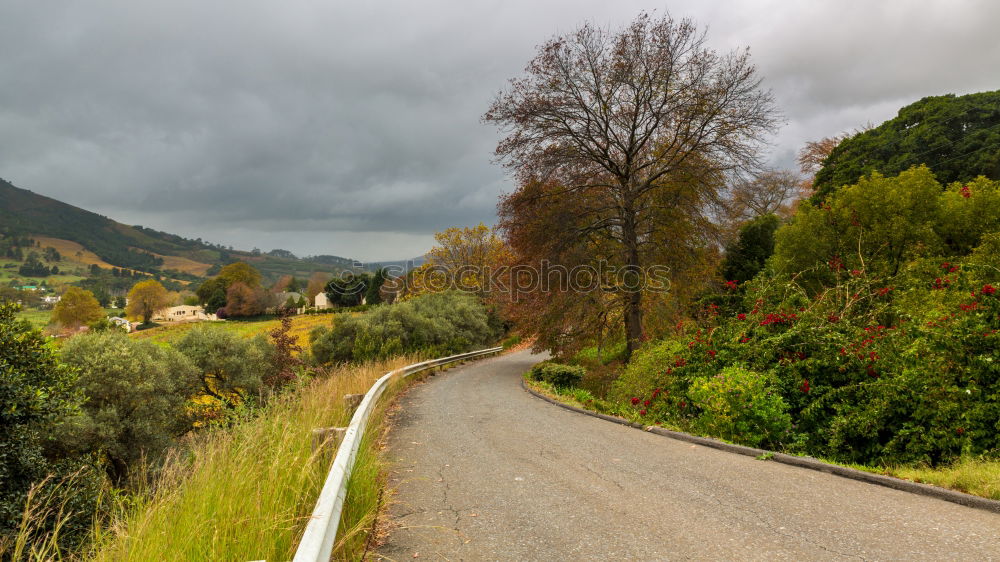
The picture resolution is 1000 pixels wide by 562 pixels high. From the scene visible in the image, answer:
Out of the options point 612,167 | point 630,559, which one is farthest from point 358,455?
point 612,167

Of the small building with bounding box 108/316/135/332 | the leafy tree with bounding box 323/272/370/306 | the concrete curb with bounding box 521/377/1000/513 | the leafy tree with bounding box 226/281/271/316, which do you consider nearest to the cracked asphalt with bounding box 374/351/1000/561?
Result: the concrete curb with bounding box 521/377/1000/513

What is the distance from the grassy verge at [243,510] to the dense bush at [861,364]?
5818mm

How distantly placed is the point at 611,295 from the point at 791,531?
16184 millimetres

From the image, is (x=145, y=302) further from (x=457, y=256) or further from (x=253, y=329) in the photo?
(x=457, y=256)

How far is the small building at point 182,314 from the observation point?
303 feet

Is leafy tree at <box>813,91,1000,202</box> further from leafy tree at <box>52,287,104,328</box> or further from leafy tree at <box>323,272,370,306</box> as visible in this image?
leafy tree at <box>52,287,104,328</box>

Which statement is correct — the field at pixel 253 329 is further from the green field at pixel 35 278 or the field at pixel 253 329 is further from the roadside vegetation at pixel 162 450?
the green field at pixel 35 278

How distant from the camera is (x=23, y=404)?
541 centimetres

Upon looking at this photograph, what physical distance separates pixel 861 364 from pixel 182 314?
116750mm

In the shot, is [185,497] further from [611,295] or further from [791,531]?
[611,295]

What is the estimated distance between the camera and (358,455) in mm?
5410

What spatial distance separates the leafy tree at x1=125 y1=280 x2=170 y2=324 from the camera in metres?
89.0

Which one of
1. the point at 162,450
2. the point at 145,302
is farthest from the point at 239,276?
the point at 162,450

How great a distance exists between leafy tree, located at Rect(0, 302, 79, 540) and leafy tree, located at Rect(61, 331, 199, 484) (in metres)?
3.56
